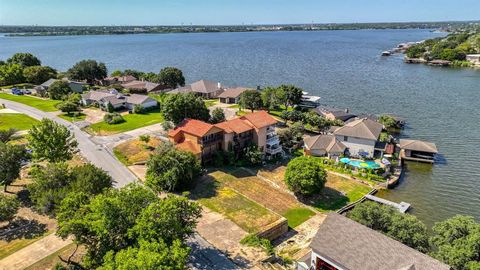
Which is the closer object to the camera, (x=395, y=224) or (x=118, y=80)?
(x=395, y=224)

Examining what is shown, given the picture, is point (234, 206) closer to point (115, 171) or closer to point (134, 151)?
point (115, 171)

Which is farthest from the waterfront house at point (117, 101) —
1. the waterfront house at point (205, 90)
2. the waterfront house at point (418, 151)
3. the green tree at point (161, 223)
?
the green tree at point (161, 223)

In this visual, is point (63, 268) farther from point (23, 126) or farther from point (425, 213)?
point (23, 126)

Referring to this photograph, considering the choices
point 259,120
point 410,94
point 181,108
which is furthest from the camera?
point 410,94

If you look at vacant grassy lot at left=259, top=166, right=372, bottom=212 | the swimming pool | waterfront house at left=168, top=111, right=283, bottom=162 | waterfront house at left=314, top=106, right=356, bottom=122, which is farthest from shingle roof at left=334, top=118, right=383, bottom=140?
waterfront house at left=314, top=106, right=356, bottom=122

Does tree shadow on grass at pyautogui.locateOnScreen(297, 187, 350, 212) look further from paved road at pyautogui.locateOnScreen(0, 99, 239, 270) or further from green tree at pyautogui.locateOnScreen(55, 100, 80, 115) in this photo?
green tree at pyautogui.locateOnScreen(55, 100, 80, 115)

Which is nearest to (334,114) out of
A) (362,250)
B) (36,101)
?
(362,250)

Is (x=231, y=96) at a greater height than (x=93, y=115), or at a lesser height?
greater
